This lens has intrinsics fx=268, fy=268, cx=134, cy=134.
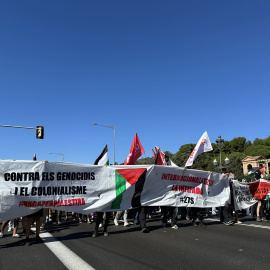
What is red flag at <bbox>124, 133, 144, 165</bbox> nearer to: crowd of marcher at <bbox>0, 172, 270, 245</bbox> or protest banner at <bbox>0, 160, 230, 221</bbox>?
crowd of marcher at <bbox>0, 172, 270, 245</bbox>

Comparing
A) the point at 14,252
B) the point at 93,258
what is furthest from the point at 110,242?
the point at 14,252

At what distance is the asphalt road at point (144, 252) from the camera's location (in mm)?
4188

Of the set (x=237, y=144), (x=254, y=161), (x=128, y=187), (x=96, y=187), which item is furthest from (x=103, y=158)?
(x=237, y=144)

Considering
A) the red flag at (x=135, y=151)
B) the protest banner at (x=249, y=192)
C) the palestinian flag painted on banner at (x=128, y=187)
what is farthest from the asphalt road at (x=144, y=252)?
the red flag at (x=135, y=151)

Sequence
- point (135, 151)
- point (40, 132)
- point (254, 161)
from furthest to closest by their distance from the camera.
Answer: point (254, 161), point (40, 132), point (135, 151)

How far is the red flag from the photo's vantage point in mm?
10979

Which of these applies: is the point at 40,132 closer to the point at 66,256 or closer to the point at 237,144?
the point at 66,256

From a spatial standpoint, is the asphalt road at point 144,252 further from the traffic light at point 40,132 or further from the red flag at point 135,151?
the traffic light at point 40,132

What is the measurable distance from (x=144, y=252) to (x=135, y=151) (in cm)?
633

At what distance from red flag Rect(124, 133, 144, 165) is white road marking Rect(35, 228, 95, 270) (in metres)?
5.06

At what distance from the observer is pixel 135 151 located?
1111cm

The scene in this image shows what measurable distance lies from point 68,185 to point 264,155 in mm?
95173

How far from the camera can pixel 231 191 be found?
9594 millimetres

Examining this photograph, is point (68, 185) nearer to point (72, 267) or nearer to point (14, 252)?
point (14, 252)
